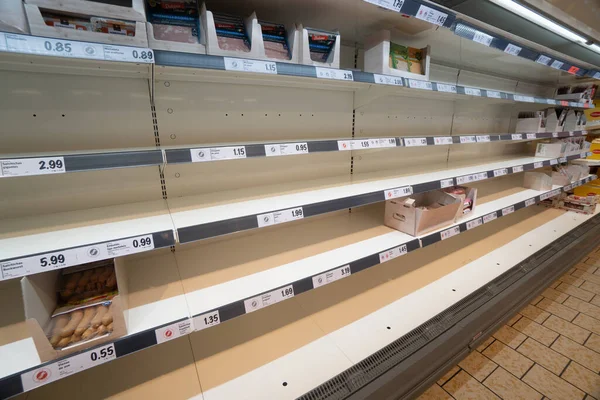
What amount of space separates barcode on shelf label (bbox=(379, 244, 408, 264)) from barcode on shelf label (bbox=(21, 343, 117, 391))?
1.10 m

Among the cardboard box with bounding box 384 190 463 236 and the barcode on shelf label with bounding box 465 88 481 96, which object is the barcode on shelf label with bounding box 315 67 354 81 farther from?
the barcode on shelf label with bounding box 465 88 481 96

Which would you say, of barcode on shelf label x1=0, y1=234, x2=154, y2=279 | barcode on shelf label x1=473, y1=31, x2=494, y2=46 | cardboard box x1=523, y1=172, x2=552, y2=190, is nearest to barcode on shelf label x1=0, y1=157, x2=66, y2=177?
barcode on shelf label x1=0, y1=234, x2=154, y2=279

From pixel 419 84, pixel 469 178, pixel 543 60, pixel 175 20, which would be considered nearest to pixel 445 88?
pixel 419 84

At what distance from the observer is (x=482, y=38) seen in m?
1.46

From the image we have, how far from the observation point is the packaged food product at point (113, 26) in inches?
28.3

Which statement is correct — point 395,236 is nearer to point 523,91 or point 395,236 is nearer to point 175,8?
point 175,8

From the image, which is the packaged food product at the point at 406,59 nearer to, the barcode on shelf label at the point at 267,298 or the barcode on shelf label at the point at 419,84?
the barcode on shelf label at the point at 419,84

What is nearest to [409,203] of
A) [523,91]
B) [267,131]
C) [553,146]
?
[267,131]

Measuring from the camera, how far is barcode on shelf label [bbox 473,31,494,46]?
142 cm

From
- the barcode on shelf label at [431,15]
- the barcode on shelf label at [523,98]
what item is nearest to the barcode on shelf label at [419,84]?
the barcode on shelf label at [431,15]

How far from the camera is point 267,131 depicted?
1.46 m

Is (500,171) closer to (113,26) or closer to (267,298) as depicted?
(267,298)

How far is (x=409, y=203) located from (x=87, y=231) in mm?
1449

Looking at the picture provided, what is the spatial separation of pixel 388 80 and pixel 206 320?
127cm
